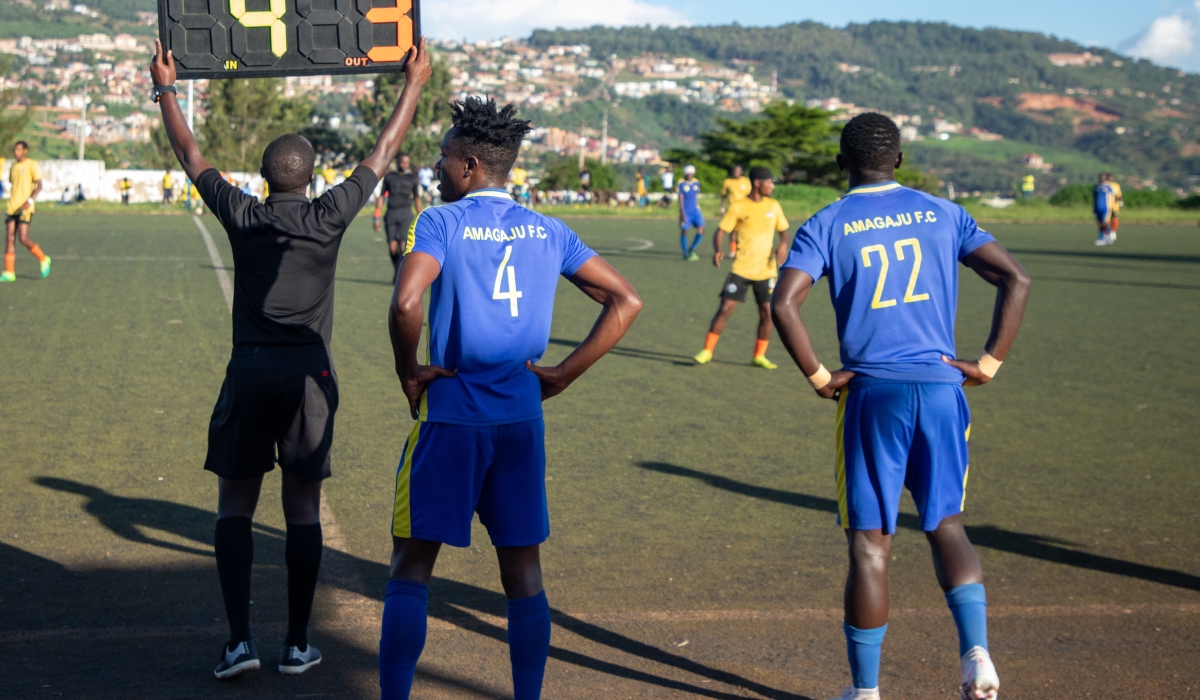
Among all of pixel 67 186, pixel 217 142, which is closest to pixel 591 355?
pixel 67 186

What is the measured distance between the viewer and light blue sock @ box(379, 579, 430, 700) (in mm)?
3443

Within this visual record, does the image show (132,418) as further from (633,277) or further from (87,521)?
(633,277)

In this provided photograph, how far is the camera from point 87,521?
231 inches

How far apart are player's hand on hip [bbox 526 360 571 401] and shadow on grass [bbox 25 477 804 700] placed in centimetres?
122

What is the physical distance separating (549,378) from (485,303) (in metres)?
0.33

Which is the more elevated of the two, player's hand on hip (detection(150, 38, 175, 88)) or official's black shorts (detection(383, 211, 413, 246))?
player's hand on hip (detection(150, 38, 175, 88))

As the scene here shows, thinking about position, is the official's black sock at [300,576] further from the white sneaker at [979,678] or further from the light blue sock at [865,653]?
the white sneaker at [979,678]

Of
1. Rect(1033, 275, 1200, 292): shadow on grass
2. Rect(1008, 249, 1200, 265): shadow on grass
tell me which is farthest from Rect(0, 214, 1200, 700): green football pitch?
Rect(1008, 249, 1200, 265): shadow on grass

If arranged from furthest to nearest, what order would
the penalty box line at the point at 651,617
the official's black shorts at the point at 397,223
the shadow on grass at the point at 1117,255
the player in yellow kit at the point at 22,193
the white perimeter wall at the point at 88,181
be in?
the white perimeter wall at the point at 88,181
the shadow on grass at the point at 1117,255
the official's black shorts at the point at 397,223
the player in yellow kit at the point at 22,193
the penalty box line at the point at 651,617

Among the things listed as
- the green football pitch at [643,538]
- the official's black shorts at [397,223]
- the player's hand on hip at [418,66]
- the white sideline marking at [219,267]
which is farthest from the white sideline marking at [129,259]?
the player's hand on hip at [418,66]

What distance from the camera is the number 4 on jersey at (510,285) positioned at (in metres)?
3.45

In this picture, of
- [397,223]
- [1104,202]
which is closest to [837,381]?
[397,223]

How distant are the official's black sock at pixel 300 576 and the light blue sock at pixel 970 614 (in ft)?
7.28

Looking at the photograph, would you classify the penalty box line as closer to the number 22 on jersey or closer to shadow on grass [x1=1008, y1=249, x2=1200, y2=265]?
the number 22 on jersey
